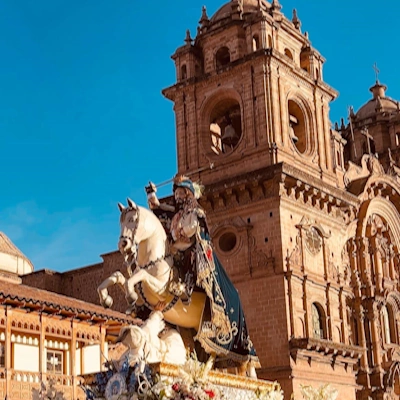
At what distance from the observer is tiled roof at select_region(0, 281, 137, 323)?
2077 cm

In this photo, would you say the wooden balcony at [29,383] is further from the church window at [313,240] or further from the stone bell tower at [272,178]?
the church window at [313,240]

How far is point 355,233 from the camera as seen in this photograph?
113 feet

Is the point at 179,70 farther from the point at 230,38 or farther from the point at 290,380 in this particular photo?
the point at 290,380

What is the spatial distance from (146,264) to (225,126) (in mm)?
22076

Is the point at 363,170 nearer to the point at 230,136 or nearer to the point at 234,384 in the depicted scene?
the point at 230,136

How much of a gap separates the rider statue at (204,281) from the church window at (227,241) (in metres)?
17.8

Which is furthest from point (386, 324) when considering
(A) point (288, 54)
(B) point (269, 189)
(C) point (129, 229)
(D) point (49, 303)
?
(C) point (129, 229)

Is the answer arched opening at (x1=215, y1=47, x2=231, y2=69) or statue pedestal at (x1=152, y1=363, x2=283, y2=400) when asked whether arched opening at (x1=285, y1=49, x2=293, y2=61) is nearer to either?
arched opening at (x1=215, y1=47, x2=231, y2=69)

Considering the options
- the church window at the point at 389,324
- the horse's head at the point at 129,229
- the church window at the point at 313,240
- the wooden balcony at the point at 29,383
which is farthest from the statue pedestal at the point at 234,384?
the church window at the point at 389,324

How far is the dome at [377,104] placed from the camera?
4447 cm

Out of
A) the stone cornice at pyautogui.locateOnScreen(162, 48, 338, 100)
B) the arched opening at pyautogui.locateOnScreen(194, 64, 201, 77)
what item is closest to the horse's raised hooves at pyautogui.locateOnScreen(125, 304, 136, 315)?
the stone cornice at pyautogui.locateOnScreen(162, 48, 338, 100)

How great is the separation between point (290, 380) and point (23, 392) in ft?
A: 28.6

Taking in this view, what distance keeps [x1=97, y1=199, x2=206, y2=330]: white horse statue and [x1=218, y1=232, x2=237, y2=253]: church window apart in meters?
18.6

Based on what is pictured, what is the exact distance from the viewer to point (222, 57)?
31016 mm
